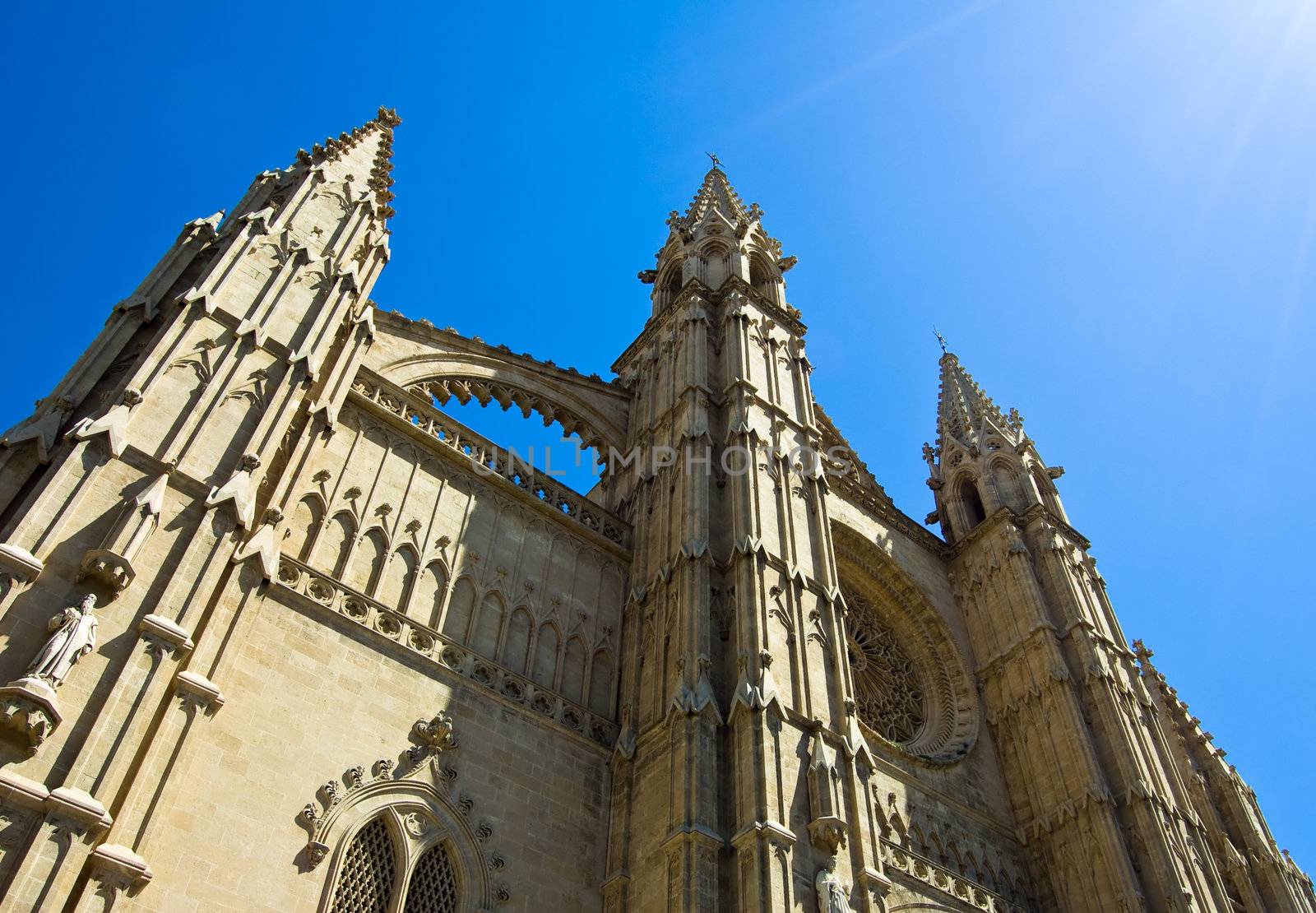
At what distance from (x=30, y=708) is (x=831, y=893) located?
333 inches

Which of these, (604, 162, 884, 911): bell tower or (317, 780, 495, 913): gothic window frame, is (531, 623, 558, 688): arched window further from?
(317, 780, 495, 913): gothic window frame

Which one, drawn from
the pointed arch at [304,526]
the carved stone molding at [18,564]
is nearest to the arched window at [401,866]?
the pointed arch at [304,526]

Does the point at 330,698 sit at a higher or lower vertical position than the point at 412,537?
lower

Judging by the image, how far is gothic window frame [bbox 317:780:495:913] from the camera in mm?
10969

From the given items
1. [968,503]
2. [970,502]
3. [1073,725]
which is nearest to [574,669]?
[1073,725]

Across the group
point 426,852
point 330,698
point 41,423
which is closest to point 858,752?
point 426,852

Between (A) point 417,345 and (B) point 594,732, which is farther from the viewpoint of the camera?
(A) point 417,345

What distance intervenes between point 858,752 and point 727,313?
10353 mm

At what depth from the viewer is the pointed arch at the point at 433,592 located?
14.0 metres

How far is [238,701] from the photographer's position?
36.5 feet

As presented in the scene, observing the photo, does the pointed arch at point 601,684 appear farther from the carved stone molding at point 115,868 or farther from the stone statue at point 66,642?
the stone statue at point 66,642

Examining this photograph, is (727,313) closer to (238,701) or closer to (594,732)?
(594,732)

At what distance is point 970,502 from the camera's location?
2764 cm

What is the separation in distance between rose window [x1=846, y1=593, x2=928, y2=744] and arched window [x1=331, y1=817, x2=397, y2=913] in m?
10.6
